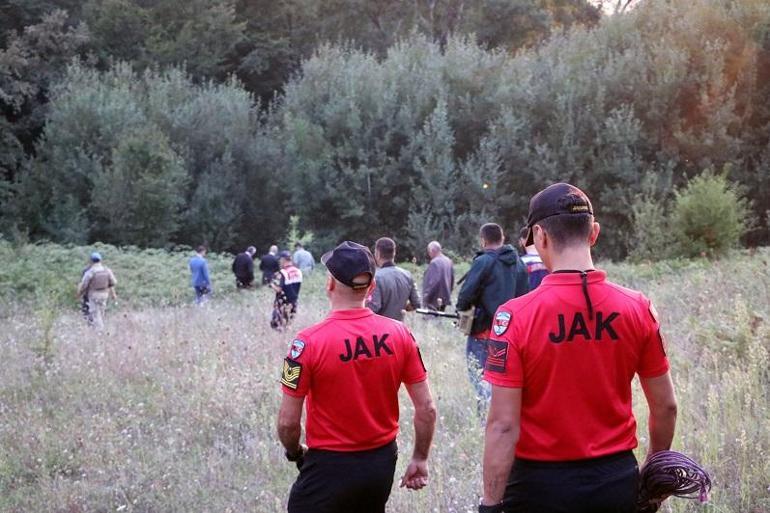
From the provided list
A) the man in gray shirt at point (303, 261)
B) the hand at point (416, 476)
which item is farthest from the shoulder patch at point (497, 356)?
the man in gray shirt at point (303, 261)

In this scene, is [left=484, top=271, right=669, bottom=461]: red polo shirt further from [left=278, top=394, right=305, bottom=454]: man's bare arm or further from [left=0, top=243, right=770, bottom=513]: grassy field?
[left=0, top=243, right=770, bottom=513]: grassy field

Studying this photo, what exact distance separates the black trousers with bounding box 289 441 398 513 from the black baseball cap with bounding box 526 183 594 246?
1443mm

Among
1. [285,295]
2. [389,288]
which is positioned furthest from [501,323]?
[285,295]

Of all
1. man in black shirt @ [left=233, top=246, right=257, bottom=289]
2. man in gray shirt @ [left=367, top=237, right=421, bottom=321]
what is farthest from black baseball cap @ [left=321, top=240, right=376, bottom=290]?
man in black shirt @ [left=233, top=246, right=257, bottom=289]

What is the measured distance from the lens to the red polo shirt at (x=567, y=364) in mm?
2771

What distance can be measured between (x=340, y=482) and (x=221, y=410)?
425cm

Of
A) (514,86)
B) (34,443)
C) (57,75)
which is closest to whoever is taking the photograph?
(34,443)

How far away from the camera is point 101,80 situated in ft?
111

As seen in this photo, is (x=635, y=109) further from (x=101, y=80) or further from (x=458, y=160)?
(x=101, y=80)

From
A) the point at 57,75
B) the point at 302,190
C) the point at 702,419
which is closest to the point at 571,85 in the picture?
the point at 302,190

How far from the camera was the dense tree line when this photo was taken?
2748 cm

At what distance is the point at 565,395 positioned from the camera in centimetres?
278

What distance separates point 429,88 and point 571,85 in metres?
5.48

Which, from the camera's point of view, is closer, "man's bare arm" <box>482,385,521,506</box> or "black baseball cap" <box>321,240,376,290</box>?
"man's bare arm" <box>482,385,521,506</box>
